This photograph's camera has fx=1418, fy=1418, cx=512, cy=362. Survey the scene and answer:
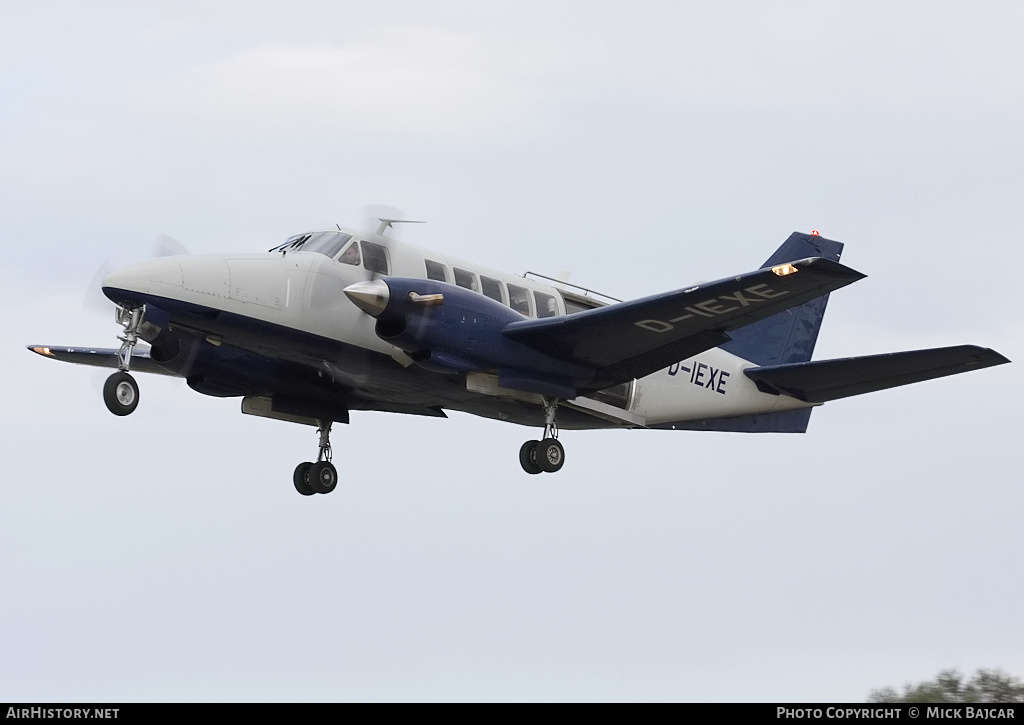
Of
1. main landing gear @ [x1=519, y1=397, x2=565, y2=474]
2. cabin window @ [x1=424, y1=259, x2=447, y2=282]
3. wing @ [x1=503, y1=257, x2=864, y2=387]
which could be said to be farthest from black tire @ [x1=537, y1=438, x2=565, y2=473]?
cabin window @ [x1=424, y1=259, x2=447, y2=282]

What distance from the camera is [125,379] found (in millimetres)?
18500

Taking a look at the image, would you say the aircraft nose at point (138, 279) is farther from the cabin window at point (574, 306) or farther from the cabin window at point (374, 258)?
the cabin window at point (574, 306)

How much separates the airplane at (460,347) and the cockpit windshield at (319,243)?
32mm

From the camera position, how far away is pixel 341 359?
2030 cm

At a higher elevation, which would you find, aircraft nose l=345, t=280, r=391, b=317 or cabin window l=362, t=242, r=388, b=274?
cabin window l=362, t=242, r=388, b=274

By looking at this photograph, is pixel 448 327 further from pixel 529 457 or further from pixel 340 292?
pixel 529 457

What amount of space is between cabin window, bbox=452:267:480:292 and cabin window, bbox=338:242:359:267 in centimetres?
161

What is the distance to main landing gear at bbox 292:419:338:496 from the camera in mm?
23047

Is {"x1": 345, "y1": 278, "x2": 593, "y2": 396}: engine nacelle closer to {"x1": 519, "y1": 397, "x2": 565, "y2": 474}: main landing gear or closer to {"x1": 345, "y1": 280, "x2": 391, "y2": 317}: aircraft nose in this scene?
{"x1": 345, "y1": 280, "x2": 391, "y2": 317}: aircraft nose
